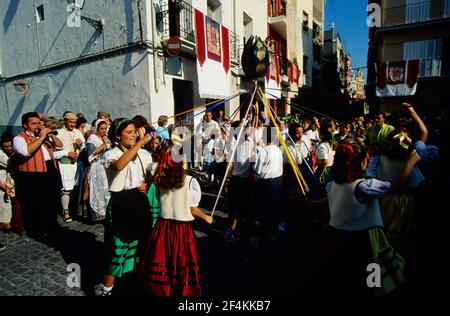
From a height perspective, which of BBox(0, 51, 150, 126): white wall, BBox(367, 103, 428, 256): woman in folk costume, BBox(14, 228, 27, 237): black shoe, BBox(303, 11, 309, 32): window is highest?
BBox(303, 11, 309, 32): window

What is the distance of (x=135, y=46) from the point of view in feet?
26.7

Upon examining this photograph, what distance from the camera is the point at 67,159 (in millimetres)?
5117

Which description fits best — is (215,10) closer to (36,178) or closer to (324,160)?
(324,160)

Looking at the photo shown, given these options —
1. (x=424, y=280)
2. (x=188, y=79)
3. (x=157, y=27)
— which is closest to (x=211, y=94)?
(x=188, y=79)

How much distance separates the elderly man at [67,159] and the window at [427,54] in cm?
1884

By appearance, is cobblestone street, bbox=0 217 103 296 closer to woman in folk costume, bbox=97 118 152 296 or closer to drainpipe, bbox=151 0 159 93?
woman in folk costume, bbox=97 118 152 296

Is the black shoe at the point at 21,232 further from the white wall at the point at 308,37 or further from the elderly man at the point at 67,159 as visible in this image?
the white wall at the point at 308,37

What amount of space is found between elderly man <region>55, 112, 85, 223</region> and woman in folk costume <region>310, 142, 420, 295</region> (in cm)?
467

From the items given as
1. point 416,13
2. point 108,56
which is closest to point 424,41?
point 416,13

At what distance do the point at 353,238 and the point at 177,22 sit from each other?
815 cm

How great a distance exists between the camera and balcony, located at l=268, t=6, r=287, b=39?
50.6 feet

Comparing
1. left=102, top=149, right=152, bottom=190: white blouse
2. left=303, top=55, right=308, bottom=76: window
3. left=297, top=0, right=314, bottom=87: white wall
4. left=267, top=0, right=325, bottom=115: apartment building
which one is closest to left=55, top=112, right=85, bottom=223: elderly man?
left=102, top=149, right=152, bottom=190: white blouse

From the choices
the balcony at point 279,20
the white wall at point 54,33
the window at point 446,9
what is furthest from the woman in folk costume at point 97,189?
the window at point 446,9

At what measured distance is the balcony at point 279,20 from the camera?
15.4m
